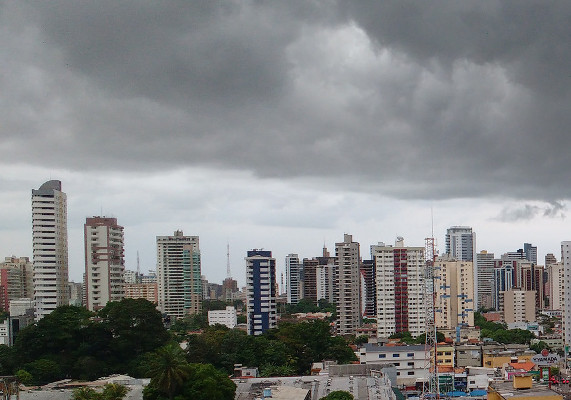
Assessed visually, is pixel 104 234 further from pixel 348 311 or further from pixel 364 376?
pixel 364 376

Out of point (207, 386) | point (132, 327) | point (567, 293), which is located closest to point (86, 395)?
point (207, 386)

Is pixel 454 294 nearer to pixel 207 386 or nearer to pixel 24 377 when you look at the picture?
pixel 207 386

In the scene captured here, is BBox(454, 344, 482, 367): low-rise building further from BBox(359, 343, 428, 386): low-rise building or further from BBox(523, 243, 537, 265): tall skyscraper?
BBox(523, 243, 537, 265): tall skyscraper

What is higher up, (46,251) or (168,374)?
(46,251)

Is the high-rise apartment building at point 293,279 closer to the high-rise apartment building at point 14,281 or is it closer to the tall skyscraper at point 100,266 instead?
the high-rise apartment building at point 14,281

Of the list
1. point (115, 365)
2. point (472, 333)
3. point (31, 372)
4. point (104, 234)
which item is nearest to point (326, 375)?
point (115, 365)

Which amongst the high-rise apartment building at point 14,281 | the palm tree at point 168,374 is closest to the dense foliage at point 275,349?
the palm tree at point 168,374

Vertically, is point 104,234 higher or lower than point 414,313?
higher
